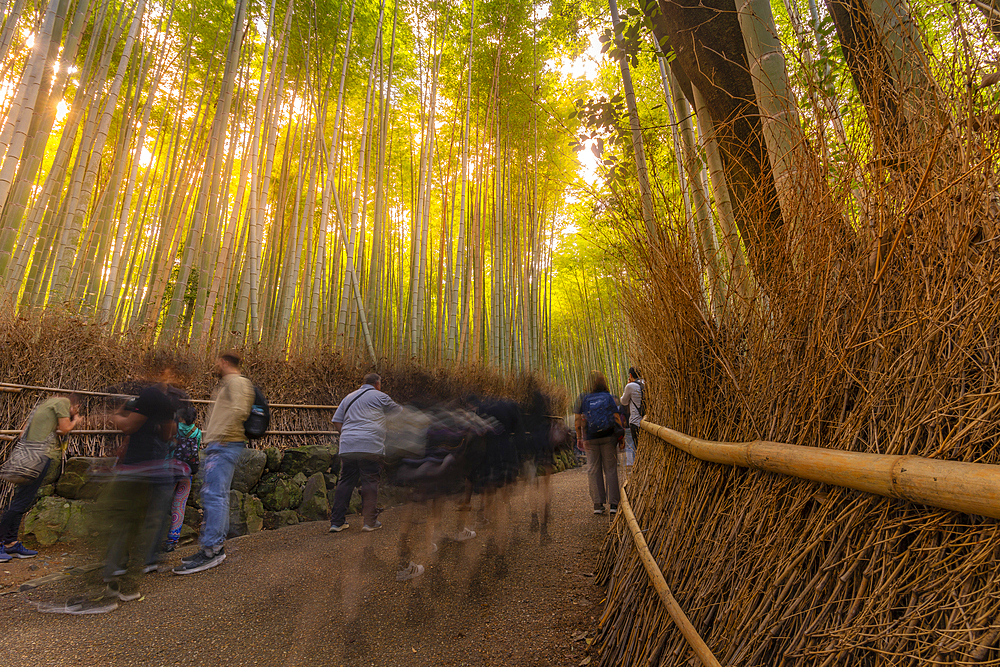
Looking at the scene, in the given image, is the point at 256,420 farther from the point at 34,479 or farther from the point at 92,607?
the point at 34,479

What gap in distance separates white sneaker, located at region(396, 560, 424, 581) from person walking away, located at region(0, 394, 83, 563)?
250cm

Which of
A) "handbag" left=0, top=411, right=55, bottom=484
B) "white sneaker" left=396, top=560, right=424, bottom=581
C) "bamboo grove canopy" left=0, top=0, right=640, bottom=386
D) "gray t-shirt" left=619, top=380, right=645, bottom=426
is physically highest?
"bamboo grove canopy" left=0, top=0, right=640, bottom=386

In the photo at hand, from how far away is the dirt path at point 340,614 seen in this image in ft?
6.74

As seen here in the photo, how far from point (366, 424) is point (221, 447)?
3.10 ft

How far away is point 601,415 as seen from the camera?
13.5 ft

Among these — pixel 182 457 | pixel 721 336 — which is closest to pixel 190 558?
pixel 182 457

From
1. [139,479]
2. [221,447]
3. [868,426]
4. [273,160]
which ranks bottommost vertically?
[139,479]

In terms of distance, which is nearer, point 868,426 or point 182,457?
point 868,426

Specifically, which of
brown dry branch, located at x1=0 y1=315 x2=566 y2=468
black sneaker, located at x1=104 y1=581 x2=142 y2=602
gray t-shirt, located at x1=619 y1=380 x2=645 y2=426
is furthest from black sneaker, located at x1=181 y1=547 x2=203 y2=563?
gray t-shirt, located at x1=619 y1=380 x2=645 y2=426

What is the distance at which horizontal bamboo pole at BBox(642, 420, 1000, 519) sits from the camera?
658mm

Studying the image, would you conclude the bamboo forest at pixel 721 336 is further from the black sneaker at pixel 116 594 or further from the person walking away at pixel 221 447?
the person walking away at pixel 221 447

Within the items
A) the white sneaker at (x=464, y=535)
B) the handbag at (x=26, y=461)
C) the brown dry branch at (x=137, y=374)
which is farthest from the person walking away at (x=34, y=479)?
the white sneaker at (x=464, y=535)

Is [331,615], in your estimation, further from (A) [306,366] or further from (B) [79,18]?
(B) [79,18]

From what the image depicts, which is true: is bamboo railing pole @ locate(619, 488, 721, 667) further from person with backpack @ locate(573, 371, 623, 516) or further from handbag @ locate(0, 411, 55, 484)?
handbag @ locate(0, 411, 55, 484)
